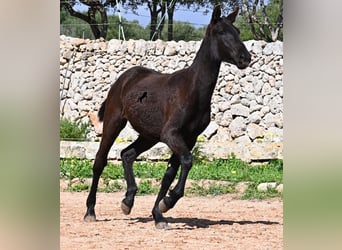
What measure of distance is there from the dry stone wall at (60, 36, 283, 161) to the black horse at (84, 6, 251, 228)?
139 inches

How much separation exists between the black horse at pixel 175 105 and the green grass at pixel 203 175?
5.74ft

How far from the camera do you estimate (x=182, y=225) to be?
5082 millimetres

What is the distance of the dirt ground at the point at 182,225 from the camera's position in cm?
438

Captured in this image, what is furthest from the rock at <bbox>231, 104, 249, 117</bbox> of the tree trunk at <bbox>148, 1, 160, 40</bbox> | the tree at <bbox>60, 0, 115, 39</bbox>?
the tree at <bbox>60, 0, 115, 39</bbox>

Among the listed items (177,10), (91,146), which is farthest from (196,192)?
(177,10)

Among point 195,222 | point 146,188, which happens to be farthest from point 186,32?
point 195,222

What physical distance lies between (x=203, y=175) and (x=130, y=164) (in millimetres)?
2145

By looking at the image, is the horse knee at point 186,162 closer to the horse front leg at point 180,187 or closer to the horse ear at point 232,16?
the horse front leg at point 180,187

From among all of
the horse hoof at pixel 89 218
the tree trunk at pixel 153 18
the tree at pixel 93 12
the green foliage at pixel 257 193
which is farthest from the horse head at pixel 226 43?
the tree at pixel 93 12

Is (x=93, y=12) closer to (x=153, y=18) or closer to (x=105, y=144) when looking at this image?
(x=153, y=18)
